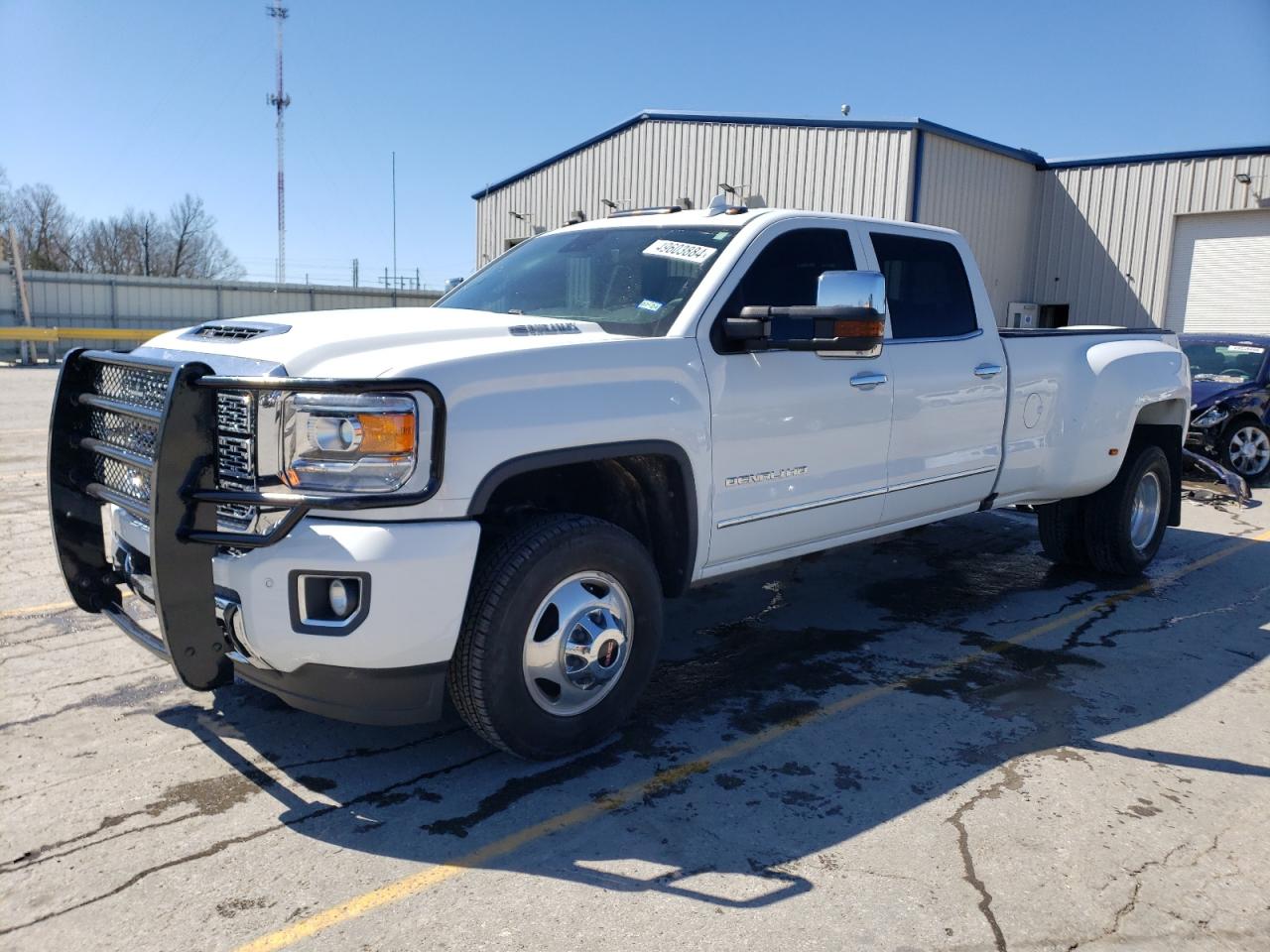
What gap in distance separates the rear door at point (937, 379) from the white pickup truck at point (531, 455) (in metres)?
0.02

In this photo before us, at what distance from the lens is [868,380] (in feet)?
15.6

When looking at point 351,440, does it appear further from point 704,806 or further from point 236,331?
point 704,806

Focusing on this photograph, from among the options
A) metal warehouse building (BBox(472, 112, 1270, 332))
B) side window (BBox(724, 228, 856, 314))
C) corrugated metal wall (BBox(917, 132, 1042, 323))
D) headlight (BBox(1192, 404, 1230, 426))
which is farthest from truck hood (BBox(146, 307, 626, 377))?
corrugated metal wall (BBox(917, 132, 1042, 323))

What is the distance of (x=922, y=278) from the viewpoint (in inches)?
213

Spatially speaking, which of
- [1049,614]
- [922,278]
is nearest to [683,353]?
[922,278]

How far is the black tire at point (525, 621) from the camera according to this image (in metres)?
3.43

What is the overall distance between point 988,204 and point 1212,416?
9349 mm

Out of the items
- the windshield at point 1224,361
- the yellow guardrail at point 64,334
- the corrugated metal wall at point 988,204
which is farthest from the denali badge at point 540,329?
the yellow guardrail at point 64,334

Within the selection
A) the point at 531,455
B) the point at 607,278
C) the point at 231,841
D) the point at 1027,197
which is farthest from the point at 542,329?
the point at 1027,197

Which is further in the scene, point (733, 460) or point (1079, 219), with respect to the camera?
point (1079, 219)

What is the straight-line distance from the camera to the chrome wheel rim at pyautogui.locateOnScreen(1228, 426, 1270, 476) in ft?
38.2

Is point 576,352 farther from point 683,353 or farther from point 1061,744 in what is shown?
point 1061,744

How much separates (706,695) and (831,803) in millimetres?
1086

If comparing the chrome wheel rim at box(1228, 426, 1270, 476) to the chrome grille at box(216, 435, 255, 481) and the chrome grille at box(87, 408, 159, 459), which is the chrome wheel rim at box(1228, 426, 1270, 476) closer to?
the chrome grille at box(216, 435, 255, 481)
